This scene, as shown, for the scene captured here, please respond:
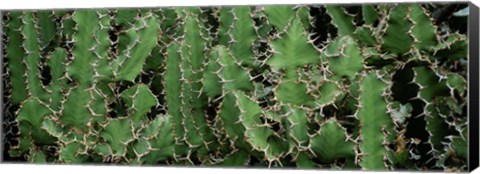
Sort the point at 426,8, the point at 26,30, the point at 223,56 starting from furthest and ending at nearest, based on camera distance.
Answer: the point at 26,30 < the point at 223,56 < the point at 426,8

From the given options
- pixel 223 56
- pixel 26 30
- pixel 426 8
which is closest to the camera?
pixel 426 8

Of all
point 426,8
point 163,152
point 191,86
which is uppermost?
point 426,8

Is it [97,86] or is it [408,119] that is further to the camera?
[97,86]

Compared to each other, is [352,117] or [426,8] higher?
[426,8]

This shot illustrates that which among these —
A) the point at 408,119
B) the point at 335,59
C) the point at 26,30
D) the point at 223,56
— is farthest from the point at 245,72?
the point at 26,30

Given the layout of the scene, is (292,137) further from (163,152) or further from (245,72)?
(163,152)

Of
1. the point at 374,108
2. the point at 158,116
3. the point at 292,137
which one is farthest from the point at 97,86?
the point at 374,108
